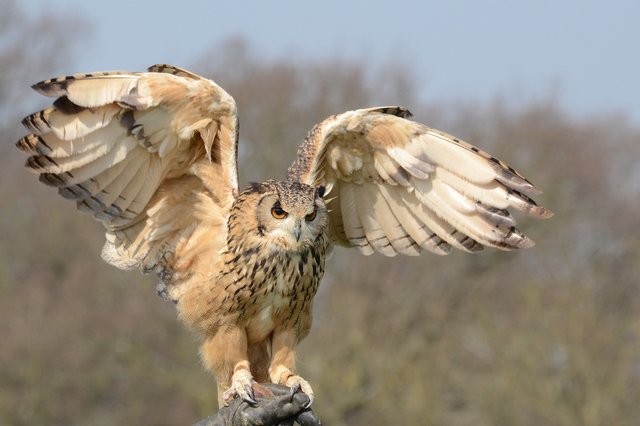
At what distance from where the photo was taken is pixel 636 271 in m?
23.9

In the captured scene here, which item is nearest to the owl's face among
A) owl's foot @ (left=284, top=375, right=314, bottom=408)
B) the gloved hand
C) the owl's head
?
the owl's head

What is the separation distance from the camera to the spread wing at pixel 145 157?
6.48 metres

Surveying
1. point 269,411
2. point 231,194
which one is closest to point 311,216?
point 231,194

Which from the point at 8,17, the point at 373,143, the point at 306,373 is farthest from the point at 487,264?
the point at 373,143

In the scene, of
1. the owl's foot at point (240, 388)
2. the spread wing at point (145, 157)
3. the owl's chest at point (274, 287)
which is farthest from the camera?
the owl's chest at point (274, 287)

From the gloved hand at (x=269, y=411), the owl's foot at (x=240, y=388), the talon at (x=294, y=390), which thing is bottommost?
the gloved hand at (x=269, y=411)

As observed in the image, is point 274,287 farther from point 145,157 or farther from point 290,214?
point 145,157

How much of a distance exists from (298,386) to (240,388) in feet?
0.98

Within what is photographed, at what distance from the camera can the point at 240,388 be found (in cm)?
645

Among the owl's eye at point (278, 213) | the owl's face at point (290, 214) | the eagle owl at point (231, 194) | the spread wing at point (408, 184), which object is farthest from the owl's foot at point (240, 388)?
the spread wing at point (408, 184)

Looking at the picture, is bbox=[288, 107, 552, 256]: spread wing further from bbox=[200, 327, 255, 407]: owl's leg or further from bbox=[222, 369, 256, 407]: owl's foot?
bbox=[222, 369, 256, 407]: owl's foot

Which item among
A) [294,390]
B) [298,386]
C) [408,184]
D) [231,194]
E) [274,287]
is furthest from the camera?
[408,184]

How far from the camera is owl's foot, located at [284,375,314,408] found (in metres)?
6.26

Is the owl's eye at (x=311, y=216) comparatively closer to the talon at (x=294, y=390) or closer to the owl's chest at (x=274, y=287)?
→ the owl's chest at (x=274, y=287)
